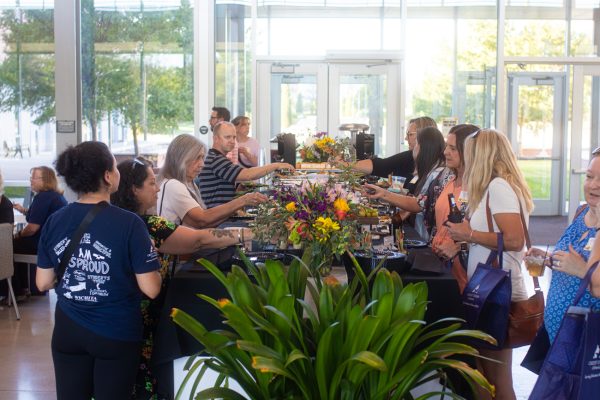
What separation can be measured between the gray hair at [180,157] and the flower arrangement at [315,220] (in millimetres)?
1297

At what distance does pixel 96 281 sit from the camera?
10.7ft

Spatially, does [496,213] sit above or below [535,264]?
above

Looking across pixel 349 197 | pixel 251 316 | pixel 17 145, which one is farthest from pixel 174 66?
pixel 251 316

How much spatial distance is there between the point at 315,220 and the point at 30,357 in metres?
3.33

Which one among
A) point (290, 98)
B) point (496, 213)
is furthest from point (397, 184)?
point (290, 98)

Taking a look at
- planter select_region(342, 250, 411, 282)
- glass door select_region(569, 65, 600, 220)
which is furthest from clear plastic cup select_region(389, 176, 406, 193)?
glass door select_region(569, 65, 600, 220)

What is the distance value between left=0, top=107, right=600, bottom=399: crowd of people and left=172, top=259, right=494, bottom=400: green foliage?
508 millimetres

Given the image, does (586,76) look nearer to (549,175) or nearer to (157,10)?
(549,175)

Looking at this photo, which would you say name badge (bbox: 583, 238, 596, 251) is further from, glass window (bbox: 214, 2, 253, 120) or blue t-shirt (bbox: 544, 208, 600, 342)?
glass window (bbox: 214, 2, 253, 120)

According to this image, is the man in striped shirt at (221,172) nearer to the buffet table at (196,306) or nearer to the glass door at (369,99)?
the buffet table at (196,306)

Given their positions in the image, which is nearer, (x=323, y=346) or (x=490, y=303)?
(x=323, y=346)

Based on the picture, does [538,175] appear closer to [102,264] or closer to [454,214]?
[454,214]

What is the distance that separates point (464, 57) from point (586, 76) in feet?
5.35

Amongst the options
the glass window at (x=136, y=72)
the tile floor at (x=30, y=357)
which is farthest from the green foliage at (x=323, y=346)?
the glass window at (x=136, y=72)
